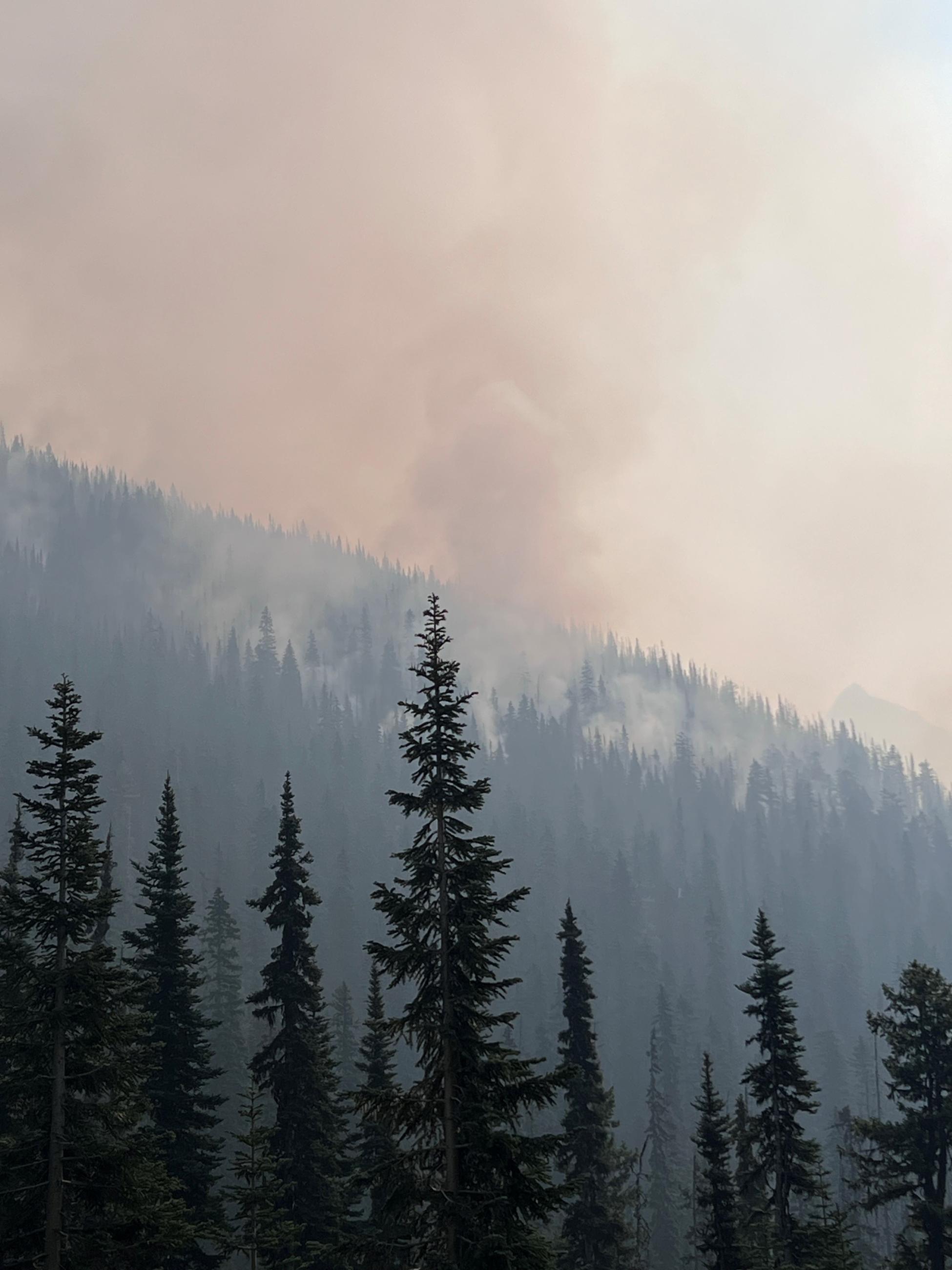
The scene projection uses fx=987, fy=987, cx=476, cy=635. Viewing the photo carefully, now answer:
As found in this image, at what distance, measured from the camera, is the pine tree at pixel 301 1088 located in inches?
1180

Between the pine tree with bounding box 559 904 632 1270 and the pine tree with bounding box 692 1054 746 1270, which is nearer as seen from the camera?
the pine tree with bounding box 692 1054 746 1270

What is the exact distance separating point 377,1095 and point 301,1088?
15.0 meters

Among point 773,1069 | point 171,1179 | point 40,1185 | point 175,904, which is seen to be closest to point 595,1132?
point 773,1069

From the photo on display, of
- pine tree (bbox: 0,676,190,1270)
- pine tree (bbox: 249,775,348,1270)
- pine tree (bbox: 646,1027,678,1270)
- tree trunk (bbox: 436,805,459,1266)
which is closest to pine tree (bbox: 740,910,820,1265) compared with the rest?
pine tree (bbox: 249,775,348,1270)

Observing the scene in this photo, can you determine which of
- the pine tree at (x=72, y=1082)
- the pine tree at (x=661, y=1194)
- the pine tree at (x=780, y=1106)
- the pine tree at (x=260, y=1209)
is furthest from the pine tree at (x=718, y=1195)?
the pine tree at (x=661, y=1194)

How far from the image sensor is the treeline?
17328 mm

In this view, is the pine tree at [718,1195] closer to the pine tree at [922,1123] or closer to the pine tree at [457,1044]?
the pine tree at [922,1123]

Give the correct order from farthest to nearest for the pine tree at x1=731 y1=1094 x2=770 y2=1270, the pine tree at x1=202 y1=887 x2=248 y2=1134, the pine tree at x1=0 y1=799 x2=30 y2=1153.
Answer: the pine tree at x1=202 y1=887 x2=248 y2=1134
the pine tree at x1=731 y1=1094 x2=770 y2=1270
the pine tree at x1=0 y1=799 x2=30 y2=1153

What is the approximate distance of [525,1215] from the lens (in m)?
16.7

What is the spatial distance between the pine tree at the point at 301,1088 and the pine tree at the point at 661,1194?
50.1 metres

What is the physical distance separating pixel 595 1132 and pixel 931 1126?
12136 millimetres

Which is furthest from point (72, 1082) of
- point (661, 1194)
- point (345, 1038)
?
point (661, 1194)

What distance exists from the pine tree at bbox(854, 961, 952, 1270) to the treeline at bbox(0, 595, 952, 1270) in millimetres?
84

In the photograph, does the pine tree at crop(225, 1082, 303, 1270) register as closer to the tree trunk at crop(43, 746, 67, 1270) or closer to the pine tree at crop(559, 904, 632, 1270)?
the tree trunk at crop(43, 746, 67, 1270)
